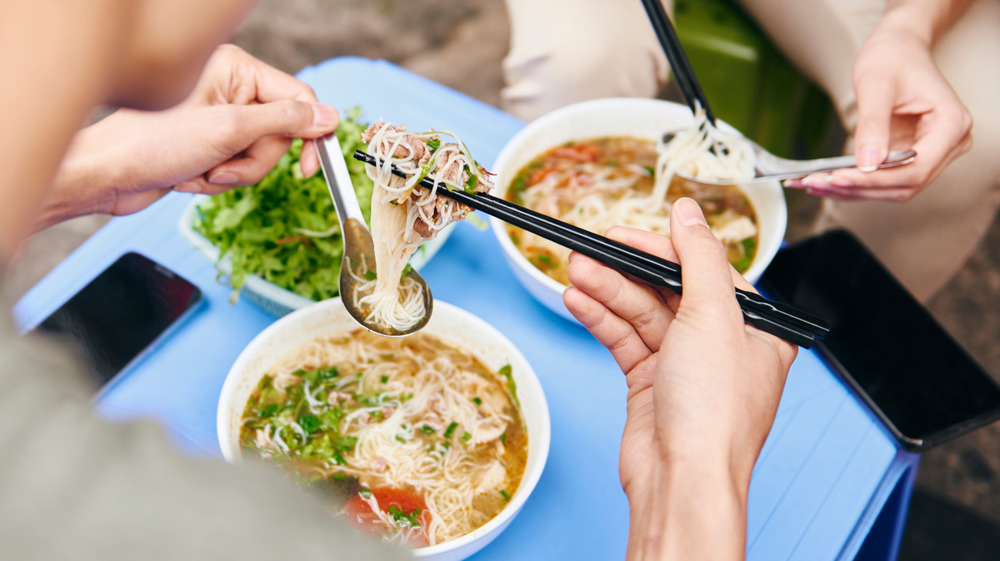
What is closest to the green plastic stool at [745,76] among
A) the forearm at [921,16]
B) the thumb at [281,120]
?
the forearm at [921,16]

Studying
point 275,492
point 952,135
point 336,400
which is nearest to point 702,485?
point 275,492

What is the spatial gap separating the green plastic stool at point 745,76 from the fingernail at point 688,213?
72.0 inches

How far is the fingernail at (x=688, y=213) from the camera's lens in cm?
145

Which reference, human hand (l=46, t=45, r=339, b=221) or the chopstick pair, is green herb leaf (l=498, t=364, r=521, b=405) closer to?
the chopstick pair

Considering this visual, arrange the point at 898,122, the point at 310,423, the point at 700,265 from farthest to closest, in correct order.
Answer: the point at 898,122 → the point at 310,423 → the point at 700,265

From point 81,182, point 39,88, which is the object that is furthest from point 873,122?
point 81,182

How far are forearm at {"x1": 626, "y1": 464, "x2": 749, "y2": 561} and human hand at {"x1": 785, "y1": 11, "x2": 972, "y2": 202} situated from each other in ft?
3.98

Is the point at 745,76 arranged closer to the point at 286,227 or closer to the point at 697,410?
the point at 286,227

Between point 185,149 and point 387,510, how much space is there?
1030mm

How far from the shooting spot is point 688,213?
147 centimetres

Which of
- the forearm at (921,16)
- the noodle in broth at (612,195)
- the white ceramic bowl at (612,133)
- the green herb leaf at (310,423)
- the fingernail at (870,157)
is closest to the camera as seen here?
the green herb leaf at (310,423)

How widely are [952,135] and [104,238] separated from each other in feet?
8.61

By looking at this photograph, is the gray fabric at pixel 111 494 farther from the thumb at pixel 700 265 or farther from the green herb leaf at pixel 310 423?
the green herb leaf at pixel 310 423

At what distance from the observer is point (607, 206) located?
7.63 ft
